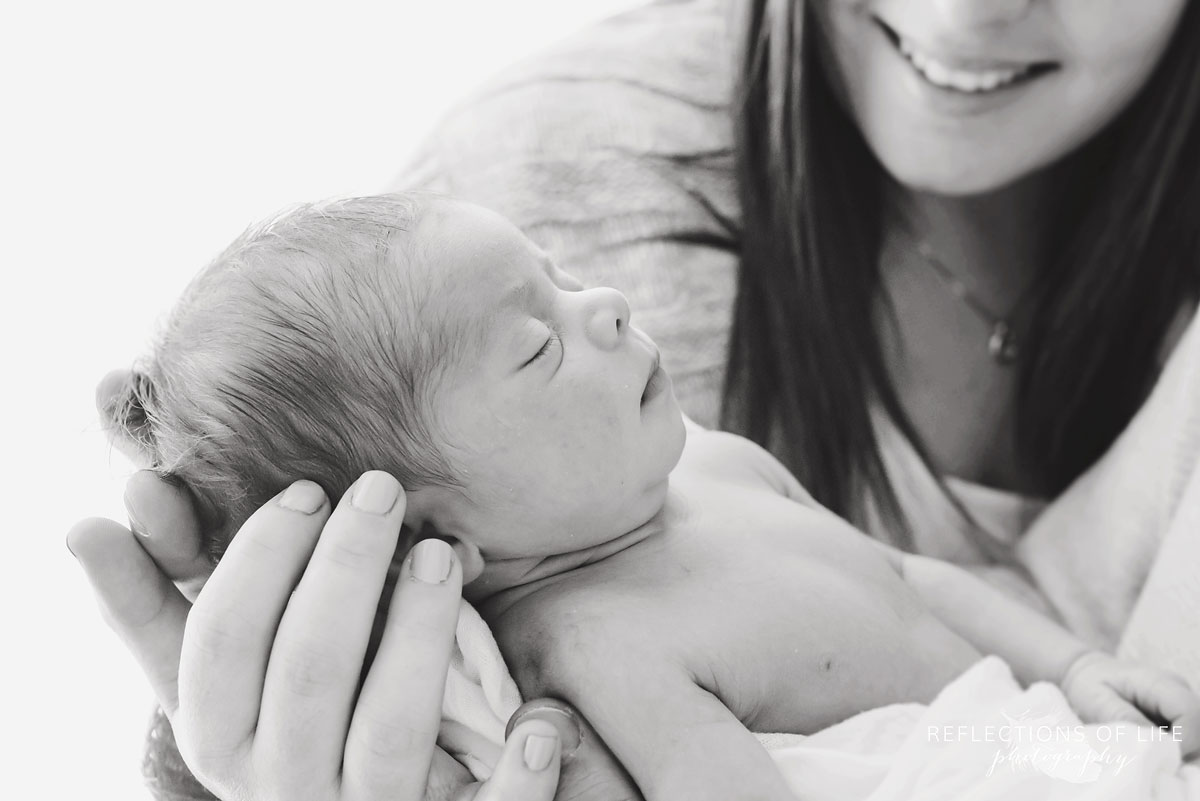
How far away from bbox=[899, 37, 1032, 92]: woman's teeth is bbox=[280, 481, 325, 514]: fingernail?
0.82 meters

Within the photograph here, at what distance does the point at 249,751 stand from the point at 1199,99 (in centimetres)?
119

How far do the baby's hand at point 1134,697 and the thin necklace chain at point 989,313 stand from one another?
517 millimetres

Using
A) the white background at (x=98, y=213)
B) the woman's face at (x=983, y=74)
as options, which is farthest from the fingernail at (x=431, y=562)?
the woman's face at (x=983, y=74)

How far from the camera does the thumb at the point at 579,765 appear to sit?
822mm

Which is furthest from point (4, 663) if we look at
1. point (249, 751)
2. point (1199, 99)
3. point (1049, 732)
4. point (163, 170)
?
point (1199, 99)

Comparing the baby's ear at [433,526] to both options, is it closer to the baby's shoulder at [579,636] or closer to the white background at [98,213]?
the baby's shoulder at [579,636]

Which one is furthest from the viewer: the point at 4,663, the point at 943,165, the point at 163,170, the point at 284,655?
the point at 163,170

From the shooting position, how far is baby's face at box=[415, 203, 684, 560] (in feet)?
2.75

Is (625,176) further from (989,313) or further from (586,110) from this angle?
(989,313)

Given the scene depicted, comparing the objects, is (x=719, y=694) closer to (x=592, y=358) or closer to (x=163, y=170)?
(x=592, y=358)

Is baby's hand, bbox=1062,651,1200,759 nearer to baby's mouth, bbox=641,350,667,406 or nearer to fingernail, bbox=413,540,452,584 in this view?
baby's mouth, bbox=641,350,667,406

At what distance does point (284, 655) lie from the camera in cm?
77

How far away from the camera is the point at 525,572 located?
36.0 inches

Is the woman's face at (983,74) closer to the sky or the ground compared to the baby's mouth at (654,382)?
closer to the sky
